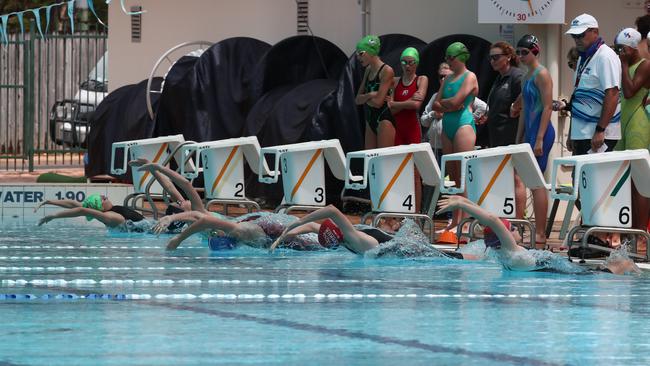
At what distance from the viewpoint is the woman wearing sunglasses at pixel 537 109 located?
10.9 metres

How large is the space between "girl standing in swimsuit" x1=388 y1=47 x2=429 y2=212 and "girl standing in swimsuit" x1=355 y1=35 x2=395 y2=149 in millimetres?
82

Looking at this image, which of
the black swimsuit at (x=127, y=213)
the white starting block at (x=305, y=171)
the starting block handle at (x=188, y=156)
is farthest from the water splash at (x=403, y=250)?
the starting block handle at (x=188, y=156)

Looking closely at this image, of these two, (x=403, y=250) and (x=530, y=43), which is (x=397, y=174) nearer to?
(x=530, y=43)

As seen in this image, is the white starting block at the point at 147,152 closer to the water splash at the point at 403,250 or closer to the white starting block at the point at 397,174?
the white starting block at the point at 397,174

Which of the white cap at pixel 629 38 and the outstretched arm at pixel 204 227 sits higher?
the white cap at pixel 629 38

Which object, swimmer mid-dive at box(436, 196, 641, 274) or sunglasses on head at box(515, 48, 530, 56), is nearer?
swimmer mid-dive at box(436, 196, 641, 274)

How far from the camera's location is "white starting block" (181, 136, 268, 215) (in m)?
13.5

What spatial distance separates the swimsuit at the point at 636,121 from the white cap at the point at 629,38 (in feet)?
0.48

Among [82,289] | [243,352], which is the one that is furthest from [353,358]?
[82,289]

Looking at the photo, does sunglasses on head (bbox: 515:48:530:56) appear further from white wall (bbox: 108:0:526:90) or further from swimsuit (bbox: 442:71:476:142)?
white wall (bbox: 108:0:526:90)

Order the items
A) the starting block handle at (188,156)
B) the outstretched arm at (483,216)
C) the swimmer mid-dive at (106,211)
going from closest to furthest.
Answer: the outstretched arm at (483,216) → the swimmer mid-dive at (106,211) → the starting block handle at (188,156)

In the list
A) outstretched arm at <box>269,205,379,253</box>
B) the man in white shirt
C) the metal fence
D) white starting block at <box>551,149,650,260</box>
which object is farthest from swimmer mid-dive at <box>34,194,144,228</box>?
the metal fence

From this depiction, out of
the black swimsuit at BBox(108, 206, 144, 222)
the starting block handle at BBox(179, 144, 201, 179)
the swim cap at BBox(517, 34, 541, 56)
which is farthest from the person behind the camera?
the starting block handle at BBox(179, 144, 201, 179)

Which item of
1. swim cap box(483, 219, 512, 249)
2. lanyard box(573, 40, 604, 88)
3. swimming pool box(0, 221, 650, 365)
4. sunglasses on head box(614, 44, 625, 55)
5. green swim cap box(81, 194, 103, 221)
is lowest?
swimming pool box(0, 221, 650, 365)
